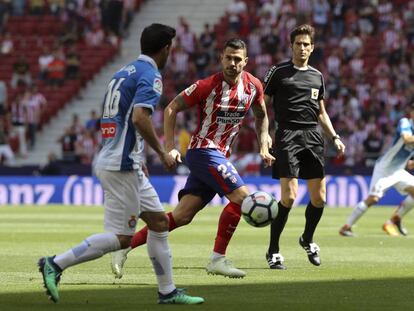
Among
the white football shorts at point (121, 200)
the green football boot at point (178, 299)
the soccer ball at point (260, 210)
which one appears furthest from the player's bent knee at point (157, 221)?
the soccer ball at point (260, 210)

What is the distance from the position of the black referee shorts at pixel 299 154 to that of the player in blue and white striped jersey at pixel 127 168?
3.71 meters

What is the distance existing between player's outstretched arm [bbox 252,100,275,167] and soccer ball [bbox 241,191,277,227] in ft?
3.22

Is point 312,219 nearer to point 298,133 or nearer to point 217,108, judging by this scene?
point 298,133

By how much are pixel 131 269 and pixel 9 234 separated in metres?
6.24

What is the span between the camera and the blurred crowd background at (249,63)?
32281 mm

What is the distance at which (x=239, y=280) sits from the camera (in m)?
11.4

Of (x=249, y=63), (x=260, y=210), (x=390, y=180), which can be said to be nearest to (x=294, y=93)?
(x=260, y=210)

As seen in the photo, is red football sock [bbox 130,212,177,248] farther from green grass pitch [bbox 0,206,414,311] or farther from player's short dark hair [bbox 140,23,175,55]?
A: player's short dark hair [bbox 140,23,175,55]

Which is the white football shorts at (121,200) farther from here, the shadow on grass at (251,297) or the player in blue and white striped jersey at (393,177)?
the player in blue and white striped jersey at (393,177)

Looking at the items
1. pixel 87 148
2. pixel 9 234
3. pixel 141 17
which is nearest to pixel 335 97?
pixel 87 148

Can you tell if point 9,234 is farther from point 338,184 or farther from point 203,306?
point 338,184

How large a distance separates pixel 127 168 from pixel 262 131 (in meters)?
3.32

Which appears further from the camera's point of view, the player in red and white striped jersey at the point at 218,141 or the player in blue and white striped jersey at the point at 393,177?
the player in blue and white striped jersey at the point at 393,177

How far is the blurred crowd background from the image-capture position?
32281 millimetres
